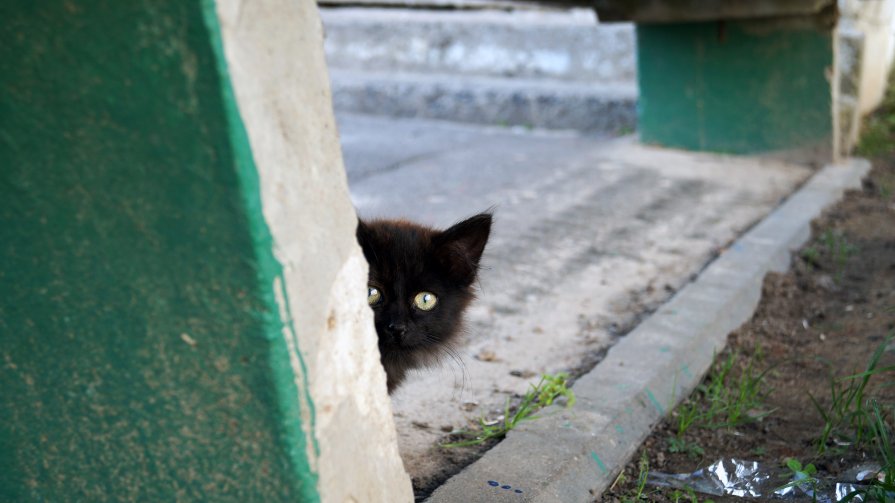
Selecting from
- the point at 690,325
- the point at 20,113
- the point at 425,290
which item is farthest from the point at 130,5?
the point at 690,325

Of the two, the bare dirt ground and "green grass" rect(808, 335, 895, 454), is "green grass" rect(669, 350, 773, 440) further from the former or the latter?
"green grass" rect(808, 335, 895, 454)

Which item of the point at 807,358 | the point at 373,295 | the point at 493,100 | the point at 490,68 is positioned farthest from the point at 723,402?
the point at 490,68

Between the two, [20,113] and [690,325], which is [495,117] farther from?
[20,113]

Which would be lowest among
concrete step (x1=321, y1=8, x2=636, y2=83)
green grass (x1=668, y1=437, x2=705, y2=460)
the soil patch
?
the soil patch

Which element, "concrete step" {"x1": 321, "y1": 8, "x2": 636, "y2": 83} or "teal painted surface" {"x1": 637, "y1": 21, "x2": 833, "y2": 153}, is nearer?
"teal painted surface" {"x1": 637, "y1": 21, "x2": 833, "y2": 153}

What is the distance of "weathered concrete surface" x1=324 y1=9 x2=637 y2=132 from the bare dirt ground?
2.69 meters

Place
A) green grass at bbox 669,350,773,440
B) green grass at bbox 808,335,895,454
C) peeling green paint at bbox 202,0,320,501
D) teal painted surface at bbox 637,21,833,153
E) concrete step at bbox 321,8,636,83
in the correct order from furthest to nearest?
1. concrete step at bbox 321,8,636,83
2. teal painted surface at bbox 637,21,833,153
3. green grass at bbox 669,350,773,440
4. green grass at bbox 808,335,895,454
5. peeling green paint at bbox 202,0,320,501

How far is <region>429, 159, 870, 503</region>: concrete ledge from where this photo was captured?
2.27 meters

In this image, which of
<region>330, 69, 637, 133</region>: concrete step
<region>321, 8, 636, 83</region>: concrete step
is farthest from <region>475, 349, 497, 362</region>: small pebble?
<region>321, 8, 636, 83</region>: concrete step

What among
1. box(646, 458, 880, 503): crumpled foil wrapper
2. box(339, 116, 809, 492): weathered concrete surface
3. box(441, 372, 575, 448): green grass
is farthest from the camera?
box(339, 116, 809, 492): weathered concrete surface

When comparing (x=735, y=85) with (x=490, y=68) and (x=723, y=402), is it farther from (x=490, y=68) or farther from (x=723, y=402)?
(x=723, y=402)

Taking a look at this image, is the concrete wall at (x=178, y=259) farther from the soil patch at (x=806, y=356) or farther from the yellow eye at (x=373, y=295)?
the soil patch at (x=806, y=356)

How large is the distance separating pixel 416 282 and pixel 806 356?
1698mm

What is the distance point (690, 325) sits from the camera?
3.38 metres
